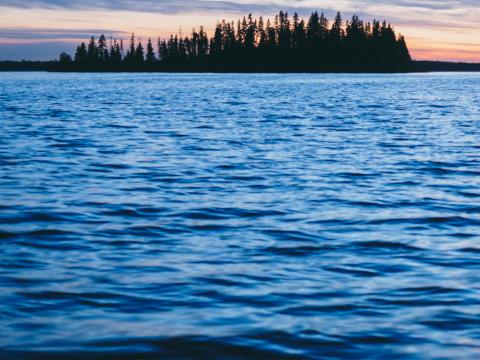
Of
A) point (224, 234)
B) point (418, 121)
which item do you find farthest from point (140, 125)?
point (224, 234)

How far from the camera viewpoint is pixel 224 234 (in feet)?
40.4

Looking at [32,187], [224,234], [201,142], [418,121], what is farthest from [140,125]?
[224,234]

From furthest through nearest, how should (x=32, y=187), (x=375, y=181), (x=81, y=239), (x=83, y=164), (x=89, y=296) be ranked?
1. (x=83, y=164)
2. (x=375, y=181)
3. (x=32, y=187)
4. (x=81, y=239)
5. (x=89, y=296)

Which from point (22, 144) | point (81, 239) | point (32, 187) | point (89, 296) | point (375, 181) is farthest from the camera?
point (22, 144)

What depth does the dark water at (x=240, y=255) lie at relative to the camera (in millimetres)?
7414

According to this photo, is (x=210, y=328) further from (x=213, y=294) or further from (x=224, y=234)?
(x=224, y=234)

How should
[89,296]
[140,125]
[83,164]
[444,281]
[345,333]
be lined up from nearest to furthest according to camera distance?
[345,333] < [89,296] < [444,281] < [83,164] < [140,125]

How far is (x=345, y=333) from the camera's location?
24.7 ft

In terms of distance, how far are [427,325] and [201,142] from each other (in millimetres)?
22023

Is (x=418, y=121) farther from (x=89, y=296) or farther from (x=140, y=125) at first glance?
(x=89, y=296)

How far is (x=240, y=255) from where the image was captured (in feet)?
35.4

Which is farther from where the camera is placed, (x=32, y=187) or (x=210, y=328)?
(x=32, y=187)

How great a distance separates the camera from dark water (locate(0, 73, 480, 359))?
7.41 meters

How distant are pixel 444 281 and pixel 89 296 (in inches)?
171
